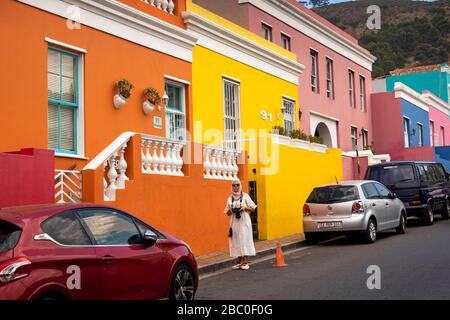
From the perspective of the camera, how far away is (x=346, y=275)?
1007 centimetres

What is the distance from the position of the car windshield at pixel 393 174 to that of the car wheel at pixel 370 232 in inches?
158

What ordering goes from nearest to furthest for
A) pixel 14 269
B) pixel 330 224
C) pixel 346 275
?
pixel 14 269, pixel 346 275, pixel 330 224

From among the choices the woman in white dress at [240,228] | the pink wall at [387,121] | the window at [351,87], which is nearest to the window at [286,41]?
the window at [351,87]

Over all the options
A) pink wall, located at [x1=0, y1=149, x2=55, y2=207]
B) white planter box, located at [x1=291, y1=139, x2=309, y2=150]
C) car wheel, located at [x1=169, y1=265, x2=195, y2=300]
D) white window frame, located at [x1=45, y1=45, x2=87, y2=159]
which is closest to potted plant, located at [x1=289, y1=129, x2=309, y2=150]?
white planter box, located at [x1=291, y1=139, x2=309, y2=150]

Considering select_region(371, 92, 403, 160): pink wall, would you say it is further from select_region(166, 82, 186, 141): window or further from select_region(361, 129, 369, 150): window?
select_region(166, 82, 186, 141): window

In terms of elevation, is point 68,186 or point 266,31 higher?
point 266,31

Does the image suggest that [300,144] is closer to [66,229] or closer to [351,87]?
[66,229]

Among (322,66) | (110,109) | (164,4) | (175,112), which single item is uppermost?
(322,66)

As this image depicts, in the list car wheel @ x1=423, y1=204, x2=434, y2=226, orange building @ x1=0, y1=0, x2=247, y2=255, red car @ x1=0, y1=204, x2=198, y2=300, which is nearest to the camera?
red car @ x1=0, y1=204, x2=198, y2=300

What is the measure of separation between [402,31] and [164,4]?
5621 cm

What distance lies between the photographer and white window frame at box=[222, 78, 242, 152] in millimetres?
17266

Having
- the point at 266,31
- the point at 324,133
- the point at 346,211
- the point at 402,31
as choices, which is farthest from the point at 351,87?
the point at 402,31

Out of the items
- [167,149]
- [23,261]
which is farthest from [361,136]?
[23,261]

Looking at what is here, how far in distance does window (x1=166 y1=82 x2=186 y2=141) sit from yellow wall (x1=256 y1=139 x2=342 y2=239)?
2561 millimetres
